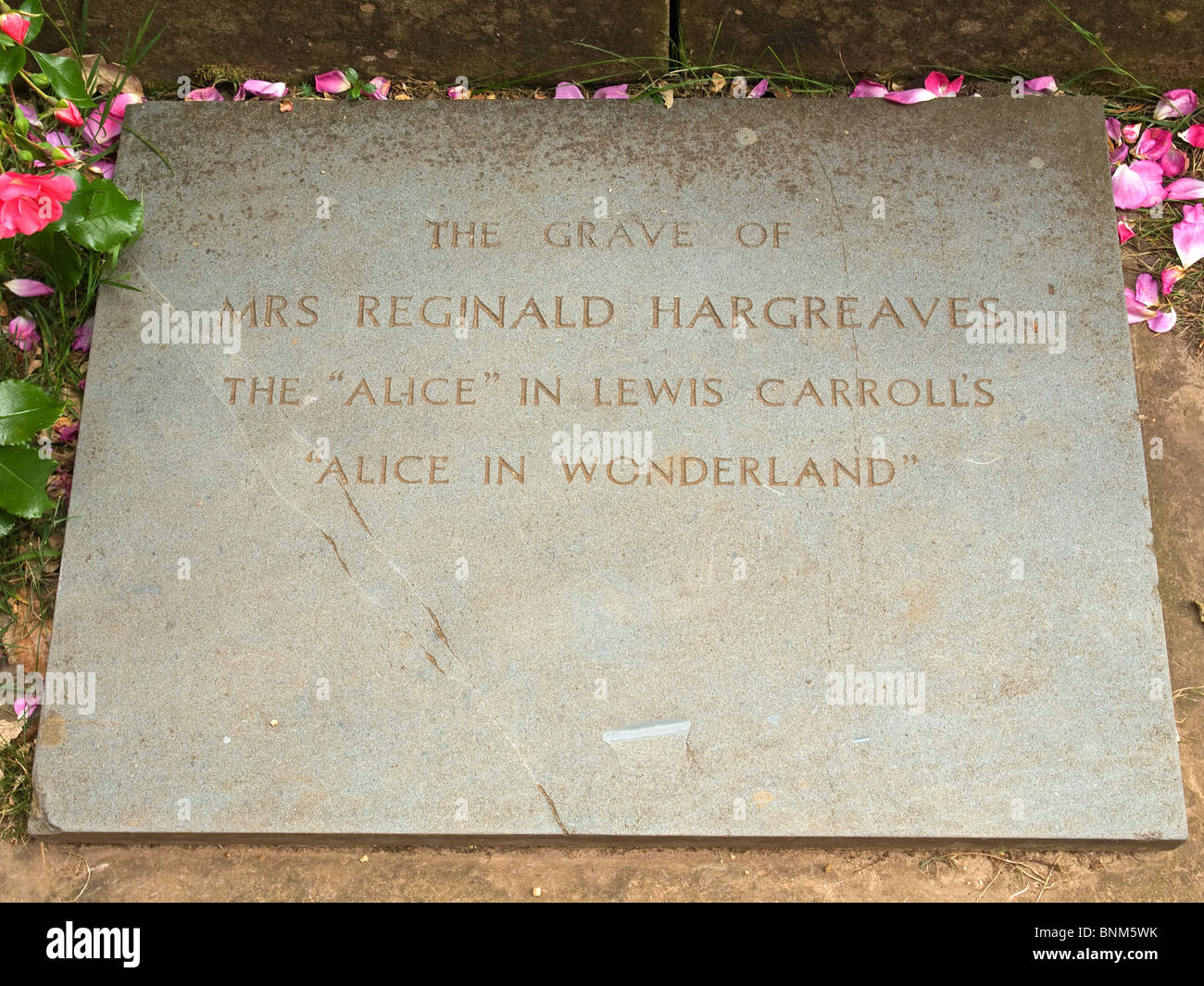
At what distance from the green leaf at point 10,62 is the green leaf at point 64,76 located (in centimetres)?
6

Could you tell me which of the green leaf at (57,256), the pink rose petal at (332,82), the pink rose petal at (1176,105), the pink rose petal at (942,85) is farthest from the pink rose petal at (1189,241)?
the green leaf at (57,256)

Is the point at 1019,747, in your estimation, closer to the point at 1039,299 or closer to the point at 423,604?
the point at 1039,299

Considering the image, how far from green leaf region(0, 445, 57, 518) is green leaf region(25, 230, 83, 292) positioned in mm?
463

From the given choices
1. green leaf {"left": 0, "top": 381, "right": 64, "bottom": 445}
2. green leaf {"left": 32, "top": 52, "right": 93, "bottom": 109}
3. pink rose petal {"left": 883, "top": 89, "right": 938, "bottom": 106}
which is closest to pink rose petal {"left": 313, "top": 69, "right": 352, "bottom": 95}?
green leaf {"left": 32, "top": 52, "right": 93, "bottom": 109}

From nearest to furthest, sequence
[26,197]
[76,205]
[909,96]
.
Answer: [26,197]
[76,205]
[909,96]

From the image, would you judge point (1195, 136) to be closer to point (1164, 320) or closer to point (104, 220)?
point (1164, 320)

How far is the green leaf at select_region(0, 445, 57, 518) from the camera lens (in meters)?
2.07

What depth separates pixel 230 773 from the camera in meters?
2.01

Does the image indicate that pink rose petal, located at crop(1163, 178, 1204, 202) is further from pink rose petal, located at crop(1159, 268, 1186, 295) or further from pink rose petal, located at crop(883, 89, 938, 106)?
pink rose petal, located at crop(883, 89, 938, 106)

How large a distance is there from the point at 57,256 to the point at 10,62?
514 mm

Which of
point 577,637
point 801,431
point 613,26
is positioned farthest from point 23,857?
point 613,26

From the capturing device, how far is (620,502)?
7.02 ft

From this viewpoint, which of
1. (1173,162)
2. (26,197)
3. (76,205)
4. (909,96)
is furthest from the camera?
(1173,162)

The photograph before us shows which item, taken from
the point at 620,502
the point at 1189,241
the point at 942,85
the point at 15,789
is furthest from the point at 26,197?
the point at 1189,241
